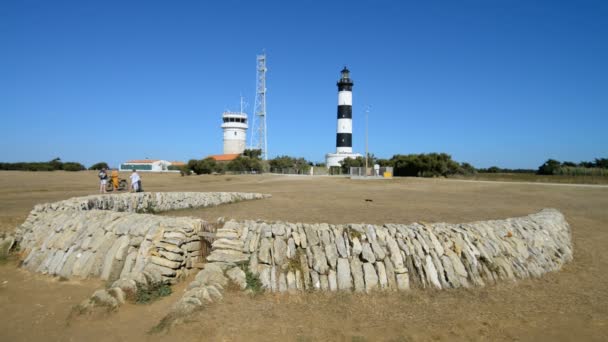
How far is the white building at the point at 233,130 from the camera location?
89250 millimetres

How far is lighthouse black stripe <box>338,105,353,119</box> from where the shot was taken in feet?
219

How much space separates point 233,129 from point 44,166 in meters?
37.4

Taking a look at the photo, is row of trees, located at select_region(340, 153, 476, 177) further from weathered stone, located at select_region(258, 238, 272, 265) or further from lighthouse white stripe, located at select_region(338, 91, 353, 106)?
weathered stone, located at select_region(258, 238, 272, 265)

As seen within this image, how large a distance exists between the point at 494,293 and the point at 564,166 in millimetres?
60799

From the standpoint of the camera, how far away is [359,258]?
7.52 meters

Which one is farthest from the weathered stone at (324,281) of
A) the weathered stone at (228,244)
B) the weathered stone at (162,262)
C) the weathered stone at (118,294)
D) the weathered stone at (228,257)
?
the weathered stone at (118,294)

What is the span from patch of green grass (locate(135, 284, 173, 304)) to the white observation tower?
84089 mm

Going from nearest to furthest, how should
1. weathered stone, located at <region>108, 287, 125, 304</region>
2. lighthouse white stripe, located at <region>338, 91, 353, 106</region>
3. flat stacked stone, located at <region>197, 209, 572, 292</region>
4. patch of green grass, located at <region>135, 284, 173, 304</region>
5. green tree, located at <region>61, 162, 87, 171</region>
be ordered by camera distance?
weathered stone, located at <region>108, 287, 125, 304</region> < patch of green grass, located at <region>135, 284, 173, 304</region> < flat stacked stone, located at <region>197, 209, 572, 292</region> < lighthouse white stripe, located at <region>338, 91, 353, 106</region> < green tree, located at <region>61, 162, 87, 171</region>

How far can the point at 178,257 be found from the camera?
781 cm

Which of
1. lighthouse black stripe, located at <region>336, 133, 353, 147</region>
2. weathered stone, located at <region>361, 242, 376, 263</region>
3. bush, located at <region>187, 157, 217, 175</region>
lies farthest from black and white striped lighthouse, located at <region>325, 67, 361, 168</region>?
weathered stone, located at <region>361, 242, 376, 263</region>

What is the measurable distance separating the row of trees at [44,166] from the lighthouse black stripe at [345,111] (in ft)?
165

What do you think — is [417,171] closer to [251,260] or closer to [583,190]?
[583,190]

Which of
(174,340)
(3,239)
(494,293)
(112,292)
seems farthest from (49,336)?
(494,293)

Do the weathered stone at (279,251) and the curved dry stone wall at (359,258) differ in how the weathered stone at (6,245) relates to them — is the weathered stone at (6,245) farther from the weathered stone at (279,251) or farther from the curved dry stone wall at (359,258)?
the weathered stone at (279,251)
